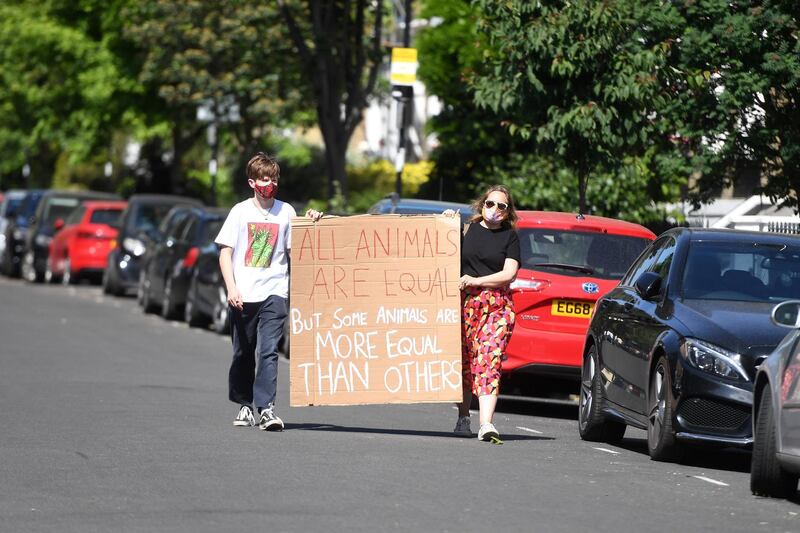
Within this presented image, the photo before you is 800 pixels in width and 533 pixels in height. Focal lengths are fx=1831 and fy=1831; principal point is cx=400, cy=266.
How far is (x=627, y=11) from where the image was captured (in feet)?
60.3

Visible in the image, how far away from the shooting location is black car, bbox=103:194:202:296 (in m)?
32.2

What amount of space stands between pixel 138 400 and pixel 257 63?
2967cm

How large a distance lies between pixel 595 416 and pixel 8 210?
35.3 m

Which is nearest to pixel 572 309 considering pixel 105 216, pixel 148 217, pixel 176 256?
pixel 176 256

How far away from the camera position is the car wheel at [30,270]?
3966cm

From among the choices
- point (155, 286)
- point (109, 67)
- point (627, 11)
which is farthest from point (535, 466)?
point (109, 67)

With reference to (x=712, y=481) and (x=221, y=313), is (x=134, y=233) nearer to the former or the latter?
(x=221, y=313)

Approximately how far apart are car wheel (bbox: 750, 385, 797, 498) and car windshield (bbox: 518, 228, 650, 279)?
5.12m

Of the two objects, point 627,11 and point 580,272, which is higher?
point 627,11

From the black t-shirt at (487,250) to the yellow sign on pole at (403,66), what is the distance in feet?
43.8

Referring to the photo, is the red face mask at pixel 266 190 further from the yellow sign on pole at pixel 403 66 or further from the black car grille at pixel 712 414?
the yellow sign on pole at pixel 403 66

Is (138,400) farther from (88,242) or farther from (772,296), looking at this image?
(88,242)

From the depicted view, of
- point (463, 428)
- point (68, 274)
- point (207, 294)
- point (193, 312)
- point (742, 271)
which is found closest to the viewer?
point (742, 271)

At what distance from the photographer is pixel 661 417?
1148 cm
